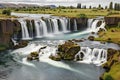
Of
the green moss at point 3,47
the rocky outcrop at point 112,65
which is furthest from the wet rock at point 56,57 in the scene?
the green moss at point 3,47

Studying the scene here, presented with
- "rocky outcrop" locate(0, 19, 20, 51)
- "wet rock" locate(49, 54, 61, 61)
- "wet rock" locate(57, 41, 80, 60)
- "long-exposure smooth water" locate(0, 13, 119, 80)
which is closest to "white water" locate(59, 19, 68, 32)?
"long-exposure smooth water" locate(0, 13, 119, 80)

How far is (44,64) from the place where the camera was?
58.6 meters

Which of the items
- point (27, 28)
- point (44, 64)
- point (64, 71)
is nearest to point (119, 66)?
point (64, 71)

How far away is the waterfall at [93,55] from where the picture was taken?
199 feet

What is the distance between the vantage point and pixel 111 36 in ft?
253

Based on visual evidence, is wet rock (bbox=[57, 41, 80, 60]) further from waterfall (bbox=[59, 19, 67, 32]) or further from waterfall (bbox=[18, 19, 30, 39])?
waterfall (bbox=[59, 19, 67, 32])

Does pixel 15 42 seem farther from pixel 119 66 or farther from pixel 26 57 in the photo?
pixel 119 66

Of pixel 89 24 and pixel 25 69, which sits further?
pixel 89 24

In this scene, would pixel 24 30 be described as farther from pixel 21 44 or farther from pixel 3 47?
pixel 3 47

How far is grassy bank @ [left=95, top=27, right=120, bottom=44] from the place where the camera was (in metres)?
73.2

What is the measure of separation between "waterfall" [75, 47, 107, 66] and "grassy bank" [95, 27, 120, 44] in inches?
412

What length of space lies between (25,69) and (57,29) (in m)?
38.0

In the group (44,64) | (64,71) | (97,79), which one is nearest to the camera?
(97,79)

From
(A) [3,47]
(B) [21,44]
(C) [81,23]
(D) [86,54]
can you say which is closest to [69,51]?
(D) [86,54]
